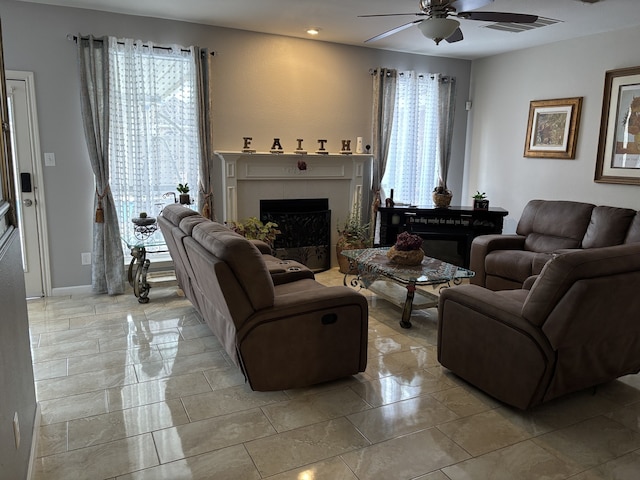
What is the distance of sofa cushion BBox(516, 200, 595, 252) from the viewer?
4766 mm

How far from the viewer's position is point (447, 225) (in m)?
5.58

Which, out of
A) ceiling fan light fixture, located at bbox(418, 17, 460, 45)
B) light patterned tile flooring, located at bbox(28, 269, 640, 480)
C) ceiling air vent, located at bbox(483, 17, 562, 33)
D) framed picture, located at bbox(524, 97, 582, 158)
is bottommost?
light patterned tile flooring, located at bbox(28, 269, 640, 480)

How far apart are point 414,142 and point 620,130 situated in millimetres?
2307

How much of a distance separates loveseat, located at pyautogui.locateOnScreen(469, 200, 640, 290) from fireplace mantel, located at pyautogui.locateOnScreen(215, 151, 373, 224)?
1731 millimetres

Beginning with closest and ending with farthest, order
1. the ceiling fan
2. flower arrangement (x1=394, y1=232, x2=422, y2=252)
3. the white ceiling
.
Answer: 1. the ceiling fan
2. flower arrangement (x1=394, y1=232, x2=422, y2=252)
3. the white ceiling

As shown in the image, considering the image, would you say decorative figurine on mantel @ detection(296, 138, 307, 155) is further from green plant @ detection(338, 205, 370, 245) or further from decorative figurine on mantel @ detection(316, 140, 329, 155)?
green plant @ detection(338, 205, 370, 245)

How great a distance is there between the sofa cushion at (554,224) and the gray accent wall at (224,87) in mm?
1641

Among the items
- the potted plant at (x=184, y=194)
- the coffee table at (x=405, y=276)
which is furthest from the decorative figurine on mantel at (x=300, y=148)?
the coffee table at (x=405, y=276)

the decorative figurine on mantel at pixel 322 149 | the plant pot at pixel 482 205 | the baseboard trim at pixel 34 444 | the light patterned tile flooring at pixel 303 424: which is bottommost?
the light patterned tile flooring at pixel 303 424

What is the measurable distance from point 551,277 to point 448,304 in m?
0.74

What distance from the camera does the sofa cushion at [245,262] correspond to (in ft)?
8.32

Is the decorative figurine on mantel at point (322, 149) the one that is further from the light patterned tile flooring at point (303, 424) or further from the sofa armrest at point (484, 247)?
the light patterned tile flooring at point (303, 424)

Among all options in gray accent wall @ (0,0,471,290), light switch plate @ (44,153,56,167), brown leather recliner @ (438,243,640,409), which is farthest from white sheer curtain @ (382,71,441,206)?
light switch plate @ (44,153,56,167)

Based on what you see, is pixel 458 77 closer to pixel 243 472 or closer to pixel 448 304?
pixel 448 304
